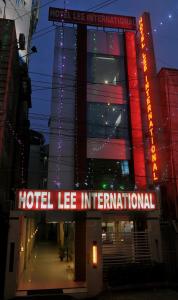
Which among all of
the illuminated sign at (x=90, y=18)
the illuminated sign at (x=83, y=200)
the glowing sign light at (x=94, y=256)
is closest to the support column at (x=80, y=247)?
the illuminated sign at (x=83, y=200)

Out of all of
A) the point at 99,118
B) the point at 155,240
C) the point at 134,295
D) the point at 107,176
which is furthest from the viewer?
the point at 99,118

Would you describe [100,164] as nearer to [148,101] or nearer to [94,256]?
[148,101]

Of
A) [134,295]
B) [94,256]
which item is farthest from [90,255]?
[134,295]

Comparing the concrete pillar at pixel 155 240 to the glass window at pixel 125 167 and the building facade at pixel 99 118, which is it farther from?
the glass window at pixel 125 167

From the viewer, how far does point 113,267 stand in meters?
13.0

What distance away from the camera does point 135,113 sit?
66.2ft

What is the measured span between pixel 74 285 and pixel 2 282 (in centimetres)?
358

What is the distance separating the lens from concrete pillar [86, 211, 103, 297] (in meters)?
12.5

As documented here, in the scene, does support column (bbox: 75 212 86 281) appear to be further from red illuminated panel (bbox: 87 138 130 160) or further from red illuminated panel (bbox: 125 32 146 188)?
red illuminated panel (bbox: 125 32 146 188)

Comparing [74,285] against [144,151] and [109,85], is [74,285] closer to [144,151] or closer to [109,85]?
[144,151]

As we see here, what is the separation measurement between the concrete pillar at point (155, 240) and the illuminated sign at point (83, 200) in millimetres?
944

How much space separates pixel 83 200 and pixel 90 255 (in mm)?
2675

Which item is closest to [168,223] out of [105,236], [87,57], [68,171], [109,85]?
[105,236]

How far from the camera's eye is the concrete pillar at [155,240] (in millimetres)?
13914
